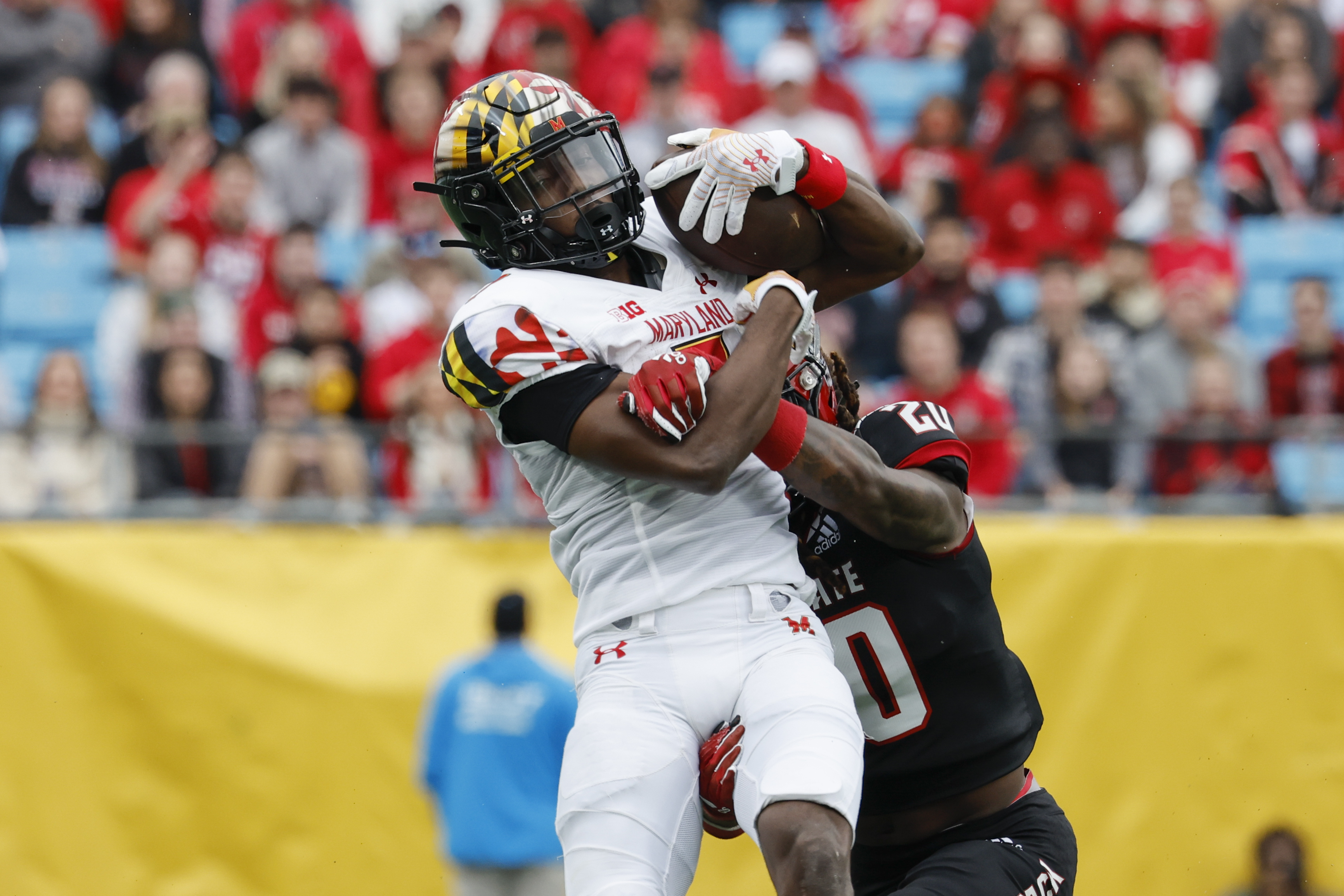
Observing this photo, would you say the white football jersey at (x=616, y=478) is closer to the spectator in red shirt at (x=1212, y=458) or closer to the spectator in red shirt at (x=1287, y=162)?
the spectator in red shirt at (x=1212, y=458)

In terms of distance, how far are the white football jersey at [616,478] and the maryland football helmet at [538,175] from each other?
9 cm

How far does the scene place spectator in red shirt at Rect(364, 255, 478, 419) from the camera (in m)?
7.70

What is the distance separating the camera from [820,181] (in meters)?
3.26

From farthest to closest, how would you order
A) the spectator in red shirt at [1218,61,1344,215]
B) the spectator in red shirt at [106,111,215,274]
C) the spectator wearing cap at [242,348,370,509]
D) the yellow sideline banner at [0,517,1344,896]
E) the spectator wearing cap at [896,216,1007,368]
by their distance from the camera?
the spectator in red shirt at [1218,61,1344,215], the spectator in red shirt at [106,111,215,274], the spectator wearing cap at [896,216,1007,368], the spectator wearing cap at [242,348,370,509], the yellow sideline banner at [0,517,1344,896]

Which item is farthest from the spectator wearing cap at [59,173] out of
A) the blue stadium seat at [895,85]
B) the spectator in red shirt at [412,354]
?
the blue stadium seat at [895,85]

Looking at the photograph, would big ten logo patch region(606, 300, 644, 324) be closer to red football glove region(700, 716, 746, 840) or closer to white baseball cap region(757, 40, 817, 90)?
red football glove region(700, 716, 746, 840)

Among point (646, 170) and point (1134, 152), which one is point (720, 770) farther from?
point (1134, 152)

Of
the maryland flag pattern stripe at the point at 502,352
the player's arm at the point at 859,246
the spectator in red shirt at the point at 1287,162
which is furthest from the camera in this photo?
the spectator in red shirt at the point at 1287,162

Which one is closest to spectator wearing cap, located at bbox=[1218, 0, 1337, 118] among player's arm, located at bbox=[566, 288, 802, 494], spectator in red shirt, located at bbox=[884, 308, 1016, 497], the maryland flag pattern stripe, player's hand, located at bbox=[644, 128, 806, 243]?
spectator in red shirt, located at bbox=[884, 308, 1016, 497]

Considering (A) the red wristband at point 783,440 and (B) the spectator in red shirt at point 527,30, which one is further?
(B) the spectator in red shirt at point 527,30

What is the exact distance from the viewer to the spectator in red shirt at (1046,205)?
30.7ft

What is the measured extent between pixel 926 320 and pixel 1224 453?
1606mm

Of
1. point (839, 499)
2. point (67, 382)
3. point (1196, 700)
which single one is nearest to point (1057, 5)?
point (1196, 700)

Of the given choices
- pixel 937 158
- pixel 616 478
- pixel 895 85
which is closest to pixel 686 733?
pixel 616 478
